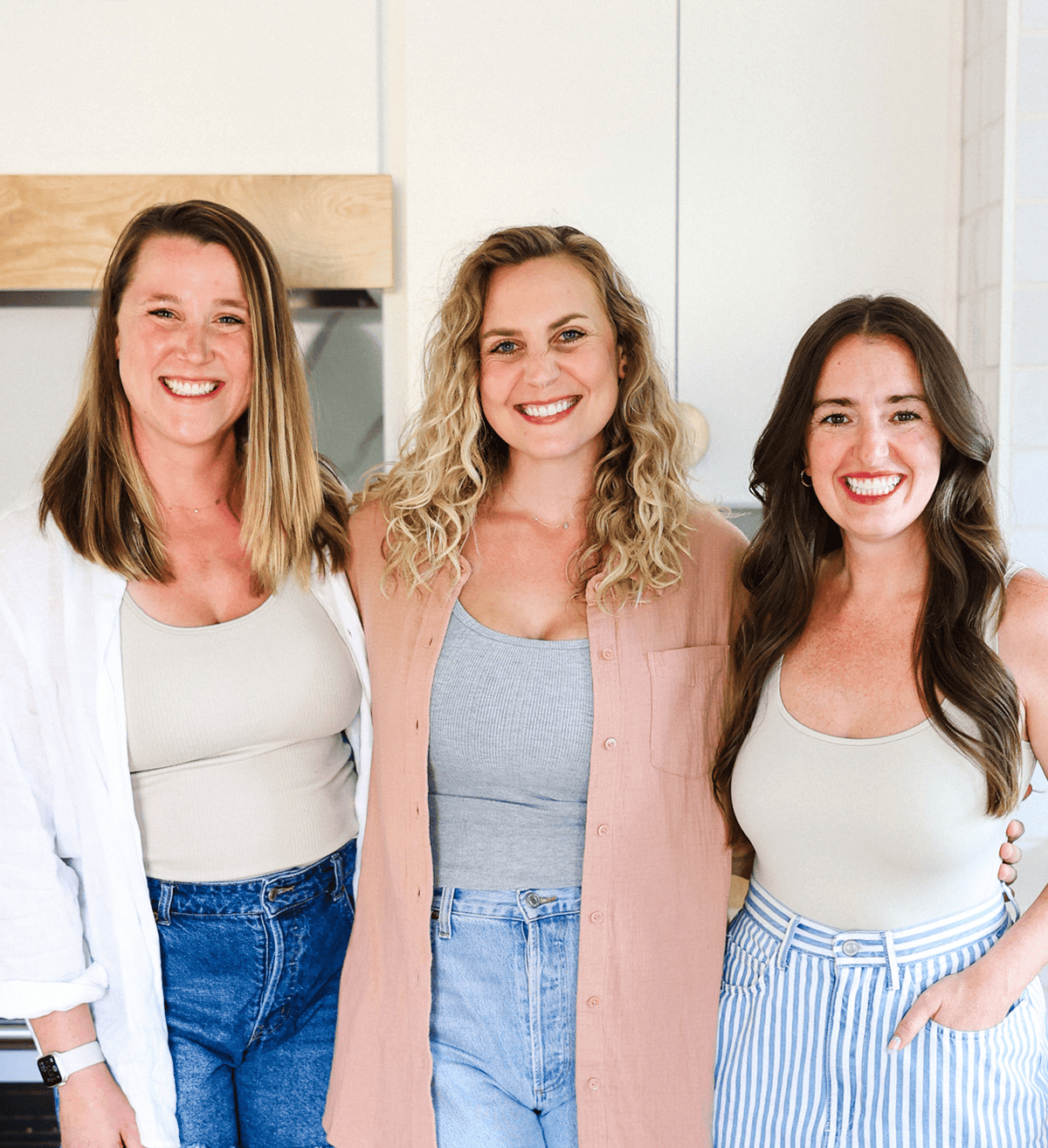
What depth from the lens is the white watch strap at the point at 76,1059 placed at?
4.25ft

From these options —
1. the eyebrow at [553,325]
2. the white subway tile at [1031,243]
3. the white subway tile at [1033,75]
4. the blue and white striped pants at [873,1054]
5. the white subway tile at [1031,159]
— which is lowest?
the blue and white striped pants at [873,1054]

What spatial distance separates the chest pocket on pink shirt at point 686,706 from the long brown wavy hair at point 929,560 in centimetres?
3

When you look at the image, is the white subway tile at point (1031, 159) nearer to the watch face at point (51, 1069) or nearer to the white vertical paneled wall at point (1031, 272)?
the white vertical paneled wall at point (1031, 272)

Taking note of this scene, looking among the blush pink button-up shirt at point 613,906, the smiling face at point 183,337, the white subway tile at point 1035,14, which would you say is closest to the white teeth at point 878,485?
the blush pink button-up shirt at point 613,906

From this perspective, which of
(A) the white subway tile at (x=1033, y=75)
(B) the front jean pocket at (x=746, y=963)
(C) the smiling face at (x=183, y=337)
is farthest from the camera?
(A) the white subway tile at (x=1033, y=75)

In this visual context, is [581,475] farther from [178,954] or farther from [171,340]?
[178,954]

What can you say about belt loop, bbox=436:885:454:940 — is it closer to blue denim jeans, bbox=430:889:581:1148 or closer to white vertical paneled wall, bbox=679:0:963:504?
blue denim jeans, bbox=430:889:581:1148

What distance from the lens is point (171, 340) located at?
138 cm

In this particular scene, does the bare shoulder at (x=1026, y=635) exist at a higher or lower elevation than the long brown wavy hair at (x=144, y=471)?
lower

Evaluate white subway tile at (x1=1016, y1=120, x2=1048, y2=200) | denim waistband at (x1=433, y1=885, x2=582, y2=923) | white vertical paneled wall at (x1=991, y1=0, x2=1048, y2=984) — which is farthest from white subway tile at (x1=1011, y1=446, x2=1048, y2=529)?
denim waistband at (x1=433, y1=885, x2=582, y2=923)

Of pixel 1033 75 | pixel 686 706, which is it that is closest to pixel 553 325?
pixel 686 706

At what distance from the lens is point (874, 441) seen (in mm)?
1271

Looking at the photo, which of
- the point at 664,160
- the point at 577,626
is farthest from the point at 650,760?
the point at 664,160

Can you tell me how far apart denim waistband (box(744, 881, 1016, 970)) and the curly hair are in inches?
17.9
